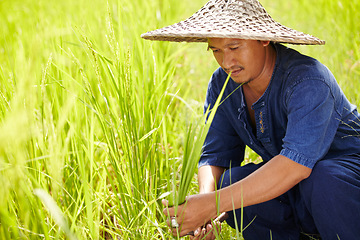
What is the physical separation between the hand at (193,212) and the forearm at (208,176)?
12.9 inches

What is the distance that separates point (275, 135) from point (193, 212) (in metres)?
0.59

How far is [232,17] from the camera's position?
1.75 m

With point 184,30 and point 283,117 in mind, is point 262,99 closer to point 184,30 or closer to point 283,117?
point 283,117

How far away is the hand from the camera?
157cm

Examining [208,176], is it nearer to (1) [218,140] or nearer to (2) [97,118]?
(1) [218,140]

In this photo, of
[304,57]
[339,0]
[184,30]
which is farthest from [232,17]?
[339,0]

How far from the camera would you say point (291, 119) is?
5.57 feet

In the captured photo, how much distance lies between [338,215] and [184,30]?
2.91 ft

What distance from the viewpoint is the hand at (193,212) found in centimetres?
157

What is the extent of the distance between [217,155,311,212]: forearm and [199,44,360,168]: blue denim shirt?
0.04m

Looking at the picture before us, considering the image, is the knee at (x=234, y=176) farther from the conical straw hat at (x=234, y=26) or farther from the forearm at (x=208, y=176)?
the conical straw hat at (x=234, y=26)

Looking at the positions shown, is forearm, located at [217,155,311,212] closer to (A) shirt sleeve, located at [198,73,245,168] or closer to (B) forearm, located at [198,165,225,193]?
(B) forearm, located at [198,165,225,193]

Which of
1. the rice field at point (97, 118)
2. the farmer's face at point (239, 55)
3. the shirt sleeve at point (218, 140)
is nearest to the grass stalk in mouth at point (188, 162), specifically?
the rice field at point (97, 118)

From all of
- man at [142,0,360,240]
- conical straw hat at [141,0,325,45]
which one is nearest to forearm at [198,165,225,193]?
man at [142,0,360,240]
